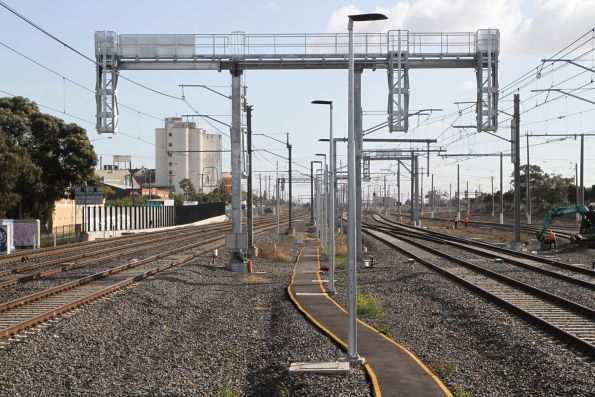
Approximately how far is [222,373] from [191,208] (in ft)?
291

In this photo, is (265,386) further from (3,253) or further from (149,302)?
(3,253)

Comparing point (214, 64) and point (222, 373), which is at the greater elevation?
point (214, 64)

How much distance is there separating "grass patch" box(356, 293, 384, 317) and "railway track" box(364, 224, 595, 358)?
3.00 meters

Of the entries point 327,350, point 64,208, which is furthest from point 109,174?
point 327,350

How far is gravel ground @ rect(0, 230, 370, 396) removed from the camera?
10.5 metres

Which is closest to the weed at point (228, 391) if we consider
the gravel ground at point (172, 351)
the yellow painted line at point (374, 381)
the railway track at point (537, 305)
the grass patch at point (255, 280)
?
the gravel ground at point (172, 351)

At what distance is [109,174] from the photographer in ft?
522

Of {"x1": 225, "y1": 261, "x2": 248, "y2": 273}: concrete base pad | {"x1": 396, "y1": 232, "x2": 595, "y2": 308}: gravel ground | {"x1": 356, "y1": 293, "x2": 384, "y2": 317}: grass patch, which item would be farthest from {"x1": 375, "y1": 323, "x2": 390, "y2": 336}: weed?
{"x1": 225, "y1": 261, "x2": 248, "y2": 273}: concrete base pad

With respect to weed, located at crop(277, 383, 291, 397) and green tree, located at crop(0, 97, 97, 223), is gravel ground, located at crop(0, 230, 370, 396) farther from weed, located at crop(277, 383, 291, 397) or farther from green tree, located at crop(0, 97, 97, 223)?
green tree, located at crop(0, 97, 97, 223)

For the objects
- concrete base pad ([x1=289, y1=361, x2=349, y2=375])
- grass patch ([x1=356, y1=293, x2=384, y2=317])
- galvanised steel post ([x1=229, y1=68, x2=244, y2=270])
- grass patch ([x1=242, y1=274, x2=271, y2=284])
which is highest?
galvanised steel post ([x1=229, y1=68, x2=244, y2=270])

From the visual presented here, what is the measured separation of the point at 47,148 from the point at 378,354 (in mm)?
49020

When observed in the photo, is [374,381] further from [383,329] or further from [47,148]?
[47,148]

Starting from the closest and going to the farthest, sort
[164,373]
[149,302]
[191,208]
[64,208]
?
[164,373] → [149,302] → [64,208] → [191,208]

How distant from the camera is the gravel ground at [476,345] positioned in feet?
34.9
